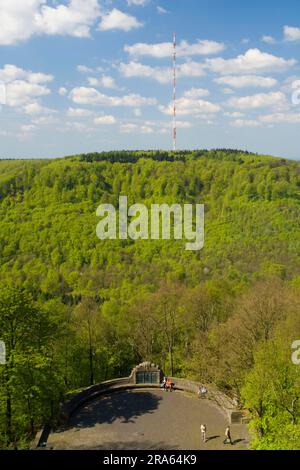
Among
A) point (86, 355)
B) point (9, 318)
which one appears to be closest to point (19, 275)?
point (86, 355)

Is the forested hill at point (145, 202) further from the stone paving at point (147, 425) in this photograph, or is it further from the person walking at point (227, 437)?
the person walking at point (227, 437)

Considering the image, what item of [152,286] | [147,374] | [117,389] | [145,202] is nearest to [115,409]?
[117,389]

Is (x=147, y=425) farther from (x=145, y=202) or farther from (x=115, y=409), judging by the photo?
(x=145, y=202)

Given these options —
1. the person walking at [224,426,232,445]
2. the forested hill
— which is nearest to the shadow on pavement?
the person walking at [224,426,232,445]

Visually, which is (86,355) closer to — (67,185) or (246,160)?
(67,185)

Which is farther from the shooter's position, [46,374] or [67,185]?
[67,185]

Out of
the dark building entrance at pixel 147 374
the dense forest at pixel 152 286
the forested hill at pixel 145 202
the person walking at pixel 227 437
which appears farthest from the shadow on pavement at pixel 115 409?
the forested hill at pixel 145 202
